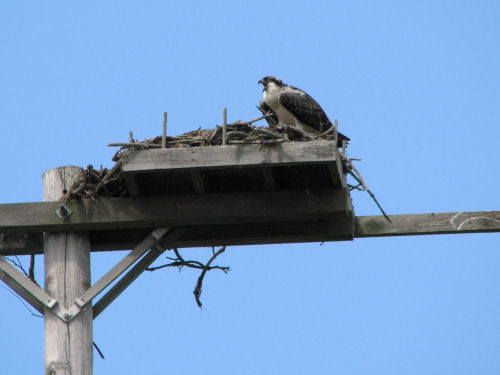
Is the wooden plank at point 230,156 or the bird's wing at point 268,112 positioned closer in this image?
the wooden plank at point 230,156

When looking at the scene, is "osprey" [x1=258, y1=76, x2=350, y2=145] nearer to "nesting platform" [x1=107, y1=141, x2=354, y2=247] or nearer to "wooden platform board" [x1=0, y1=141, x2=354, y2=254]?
"nesting platform" [x1=107, y1=141, x2=354, y2=247]

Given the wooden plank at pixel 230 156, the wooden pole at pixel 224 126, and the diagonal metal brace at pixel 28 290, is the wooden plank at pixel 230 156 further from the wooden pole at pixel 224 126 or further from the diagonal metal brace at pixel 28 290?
the diagonal metal brace at pixel 28 290

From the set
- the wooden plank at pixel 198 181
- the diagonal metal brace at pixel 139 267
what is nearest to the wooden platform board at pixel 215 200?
the wooden plank at pixel 198 181

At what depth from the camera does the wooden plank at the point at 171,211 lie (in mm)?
5996

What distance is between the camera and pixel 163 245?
6.24m

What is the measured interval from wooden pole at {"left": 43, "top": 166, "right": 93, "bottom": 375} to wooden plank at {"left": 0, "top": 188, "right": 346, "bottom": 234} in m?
0.13

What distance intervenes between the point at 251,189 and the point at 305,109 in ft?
9.52

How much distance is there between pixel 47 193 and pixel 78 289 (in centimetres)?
85

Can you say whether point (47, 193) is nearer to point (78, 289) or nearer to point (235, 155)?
point (78, 289)

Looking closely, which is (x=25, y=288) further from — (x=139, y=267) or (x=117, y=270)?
(x=139, y=267)

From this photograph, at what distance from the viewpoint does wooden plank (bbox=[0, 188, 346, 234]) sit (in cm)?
600

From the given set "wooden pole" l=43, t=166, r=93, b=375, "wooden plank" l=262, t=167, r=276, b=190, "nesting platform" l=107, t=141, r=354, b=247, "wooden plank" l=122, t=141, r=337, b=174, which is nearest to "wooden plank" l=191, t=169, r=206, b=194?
"nesting platform" l=107, t=141, r=354, b=247

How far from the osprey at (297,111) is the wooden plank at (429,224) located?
99.6 inches

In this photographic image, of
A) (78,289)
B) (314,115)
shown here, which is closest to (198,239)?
(78,289)
